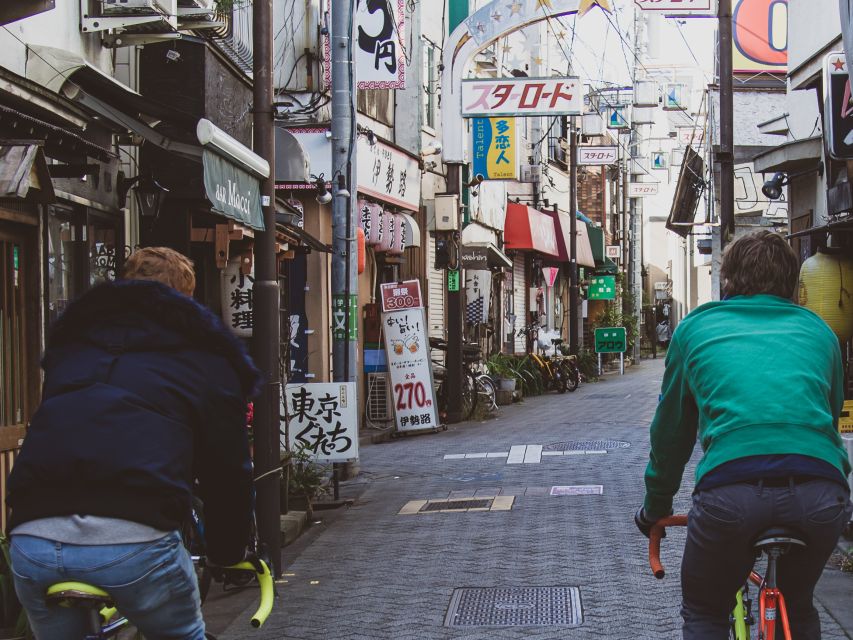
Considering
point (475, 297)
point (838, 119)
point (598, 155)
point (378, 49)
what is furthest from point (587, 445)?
point (598, 155)

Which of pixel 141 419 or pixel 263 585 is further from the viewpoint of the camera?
pixel 263 585

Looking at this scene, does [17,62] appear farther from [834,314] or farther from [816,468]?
[816,468]

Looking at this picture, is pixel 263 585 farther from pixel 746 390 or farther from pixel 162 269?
pixel 746 390

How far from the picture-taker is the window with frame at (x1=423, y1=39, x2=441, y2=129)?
1034 inches

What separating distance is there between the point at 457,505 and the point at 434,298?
1502 cm

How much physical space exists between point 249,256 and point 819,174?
Answer: 6551mm

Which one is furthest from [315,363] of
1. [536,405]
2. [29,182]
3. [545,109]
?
[29,182]

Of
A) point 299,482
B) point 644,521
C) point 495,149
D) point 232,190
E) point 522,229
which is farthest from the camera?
point 522,229

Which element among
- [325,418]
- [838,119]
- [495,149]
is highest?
[495,149]

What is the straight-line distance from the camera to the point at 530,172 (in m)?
36.8

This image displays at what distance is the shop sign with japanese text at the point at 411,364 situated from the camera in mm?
19984

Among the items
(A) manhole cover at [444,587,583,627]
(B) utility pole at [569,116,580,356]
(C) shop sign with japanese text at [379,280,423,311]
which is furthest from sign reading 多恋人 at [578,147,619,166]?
(A) manhole cover at [444,587,583,627]

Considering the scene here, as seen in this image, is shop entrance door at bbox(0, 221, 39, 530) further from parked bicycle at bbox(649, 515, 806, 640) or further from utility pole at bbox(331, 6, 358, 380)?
parked bicycle at bbox(649, 515, 806, 640)

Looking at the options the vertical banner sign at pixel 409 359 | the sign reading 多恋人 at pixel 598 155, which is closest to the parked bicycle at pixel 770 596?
the vertical banner sign at pixel 409 359
